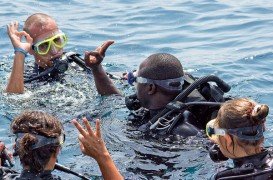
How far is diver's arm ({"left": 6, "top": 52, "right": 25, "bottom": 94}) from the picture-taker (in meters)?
7.04

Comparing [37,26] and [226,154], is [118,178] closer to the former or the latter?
[226,154]

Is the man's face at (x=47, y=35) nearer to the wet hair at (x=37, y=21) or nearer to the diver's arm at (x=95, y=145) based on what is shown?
the wet hair at (x=37, y=21)

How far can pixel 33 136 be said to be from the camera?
4344 millimetres

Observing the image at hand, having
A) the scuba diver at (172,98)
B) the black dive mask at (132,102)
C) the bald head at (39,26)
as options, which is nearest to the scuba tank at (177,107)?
the scuba diver at (172,98)

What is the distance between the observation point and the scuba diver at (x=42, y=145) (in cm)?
432

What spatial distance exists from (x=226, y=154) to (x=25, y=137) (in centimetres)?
131

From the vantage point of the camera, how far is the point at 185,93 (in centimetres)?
592

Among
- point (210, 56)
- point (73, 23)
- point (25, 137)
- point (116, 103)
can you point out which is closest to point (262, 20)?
point (210, 56)

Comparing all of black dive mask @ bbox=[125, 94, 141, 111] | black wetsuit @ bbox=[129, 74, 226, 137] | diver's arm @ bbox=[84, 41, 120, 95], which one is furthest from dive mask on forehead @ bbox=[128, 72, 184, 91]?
diver's arm @ bbox=[84, 41, 120, 95]

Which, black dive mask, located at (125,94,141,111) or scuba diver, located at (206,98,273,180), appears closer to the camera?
scuba diver, located at (206,98,273,180)

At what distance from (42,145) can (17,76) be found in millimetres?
2854

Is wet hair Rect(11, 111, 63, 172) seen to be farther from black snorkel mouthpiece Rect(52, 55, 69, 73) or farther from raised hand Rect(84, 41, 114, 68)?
black snorkel mouthpiece Rect(52, 55, 69, 73)

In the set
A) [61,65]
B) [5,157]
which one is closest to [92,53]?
[61,65]

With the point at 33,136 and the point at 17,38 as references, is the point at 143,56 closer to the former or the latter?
the point at 17,38
